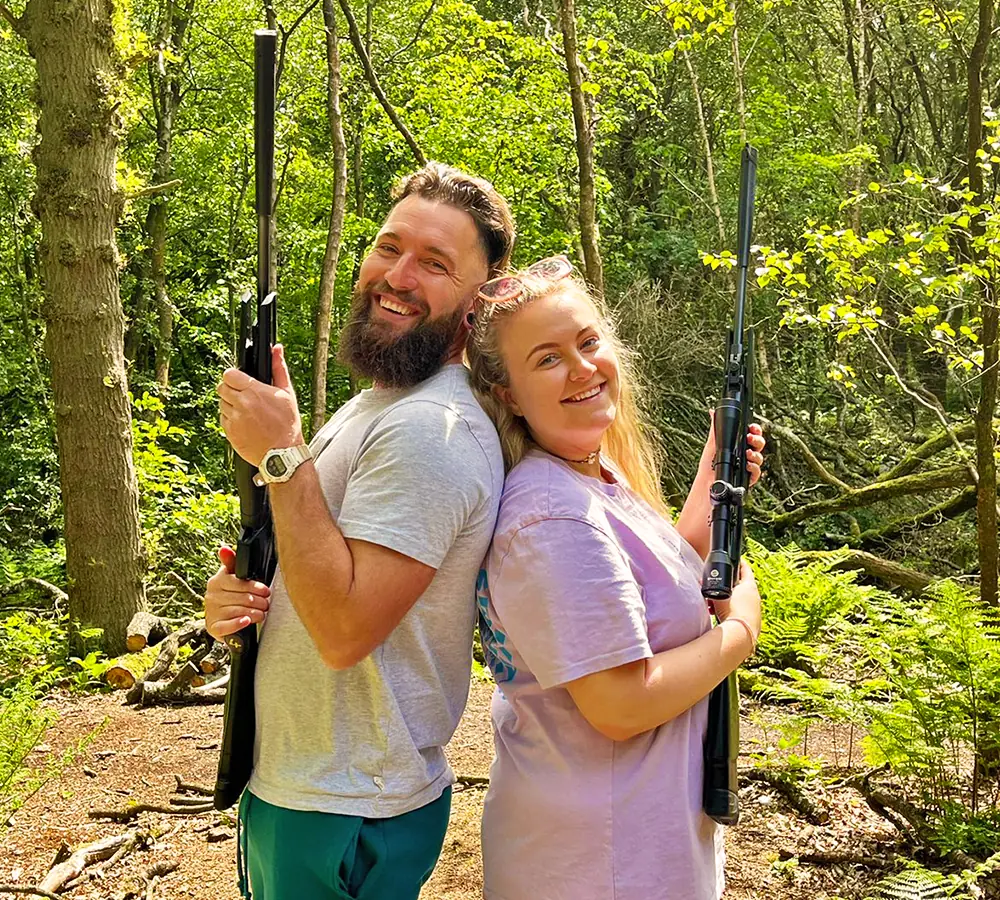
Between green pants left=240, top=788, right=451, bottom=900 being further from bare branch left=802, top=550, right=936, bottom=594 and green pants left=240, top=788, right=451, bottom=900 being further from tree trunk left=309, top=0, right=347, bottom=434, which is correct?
tree trunk left=309, top=0, right=347, bottom=434

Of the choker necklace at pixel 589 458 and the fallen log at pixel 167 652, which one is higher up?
the choker necklace at pixel 589 458

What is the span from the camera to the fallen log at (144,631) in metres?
7.34

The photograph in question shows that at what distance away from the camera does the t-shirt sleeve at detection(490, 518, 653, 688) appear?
1.75 meters

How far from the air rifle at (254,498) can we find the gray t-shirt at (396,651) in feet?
0.14

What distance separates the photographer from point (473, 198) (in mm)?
2391

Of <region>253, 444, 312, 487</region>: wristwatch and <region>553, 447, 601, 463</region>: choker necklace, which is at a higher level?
<region>253, 444, 312, 487</region>: wristwatch

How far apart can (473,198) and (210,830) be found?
10.6 feet

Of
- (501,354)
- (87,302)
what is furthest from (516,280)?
(87,302)

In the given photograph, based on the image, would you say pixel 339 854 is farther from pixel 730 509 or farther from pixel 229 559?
pixel 730 509

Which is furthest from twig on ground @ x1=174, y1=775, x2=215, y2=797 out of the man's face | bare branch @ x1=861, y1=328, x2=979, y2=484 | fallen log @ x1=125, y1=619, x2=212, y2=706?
bare branch @ x1=861, y1=328, x2=979, y2=484

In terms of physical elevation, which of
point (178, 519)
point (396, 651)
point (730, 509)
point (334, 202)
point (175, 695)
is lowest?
point (175, 695)

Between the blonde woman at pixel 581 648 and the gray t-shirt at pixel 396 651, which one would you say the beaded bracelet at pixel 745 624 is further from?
the gray t-shirt at pixel 396 651

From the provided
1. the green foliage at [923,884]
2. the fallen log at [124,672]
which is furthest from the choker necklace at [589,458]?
the fallen log at [124,672]

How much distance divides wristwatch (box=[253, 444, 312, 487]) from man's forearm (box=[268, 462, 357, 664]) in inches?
0.4
